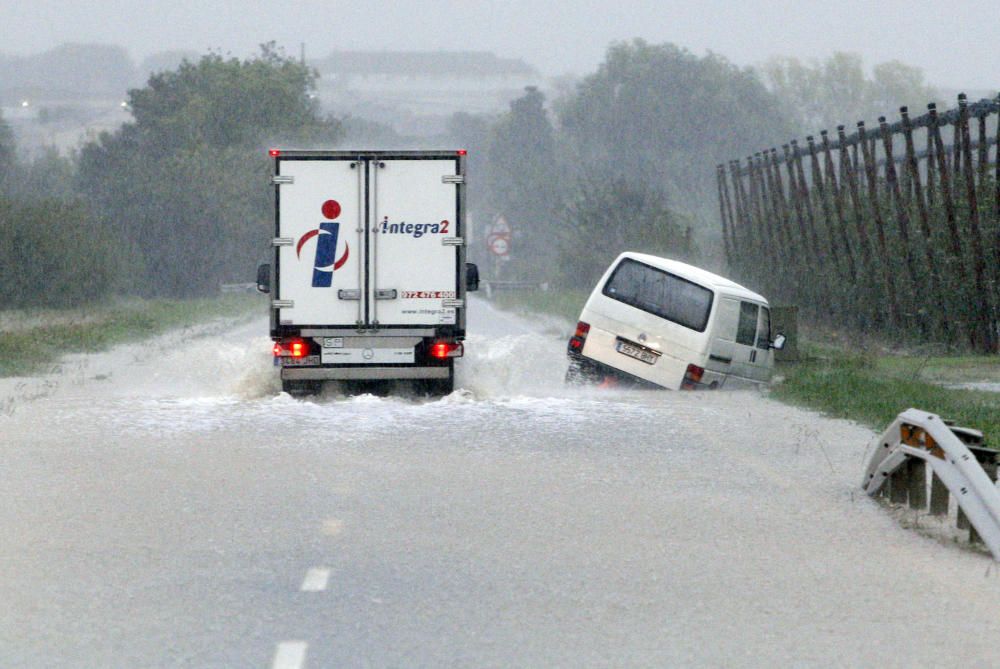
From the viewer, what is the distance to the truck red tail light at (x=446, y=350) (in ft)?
59.6

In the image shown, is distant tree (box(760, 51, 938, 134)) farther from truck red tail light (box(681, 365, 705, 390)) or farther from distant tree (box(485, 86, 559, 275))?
truck red tail light (box(681, 365, 705, 390))

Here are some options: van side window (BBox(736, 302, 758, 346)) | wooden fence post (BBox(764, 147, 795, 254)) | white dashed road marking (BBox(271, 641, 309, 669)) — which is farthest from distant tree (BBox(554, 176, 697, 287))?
white dashed road marking (BBox(271, 641, 309, 669))

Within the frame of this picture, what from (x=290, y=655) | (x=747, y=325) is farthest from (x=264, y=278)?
(x=290, y=655)

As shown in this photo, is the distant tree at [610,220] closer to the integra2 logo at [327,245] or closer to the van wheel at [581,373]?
the van wheel at [581,373]

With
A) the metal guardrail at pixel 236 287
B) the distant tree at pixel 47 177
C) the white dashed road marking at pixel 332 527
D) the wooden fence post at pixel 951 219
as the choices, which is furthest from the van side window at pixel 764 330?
the distant tree at pixel 47 177

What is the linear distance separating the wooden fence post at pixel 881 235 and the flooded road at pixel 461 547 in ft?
48.5

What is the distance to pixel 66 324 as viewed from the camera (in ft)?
127

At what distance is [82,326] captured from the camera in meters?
37.3

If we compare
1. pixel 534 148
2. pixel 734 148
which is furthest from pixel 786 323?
pixel 534 148

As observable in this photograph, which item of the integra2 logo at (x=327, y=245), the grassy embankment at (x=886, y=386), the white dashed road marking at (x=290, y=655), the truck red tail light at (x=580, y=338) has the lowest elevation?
the grassy embankment at (x=886, y=386)

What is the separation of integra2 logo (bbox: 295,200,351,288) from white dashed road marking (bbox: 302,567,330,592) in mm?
9994

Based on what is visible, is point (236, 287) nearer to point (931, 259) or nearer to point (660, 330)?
point (931, 259)

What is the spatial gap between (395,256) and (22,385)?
5.26 meters

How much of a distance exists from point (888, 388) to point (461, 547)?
11.5 m
